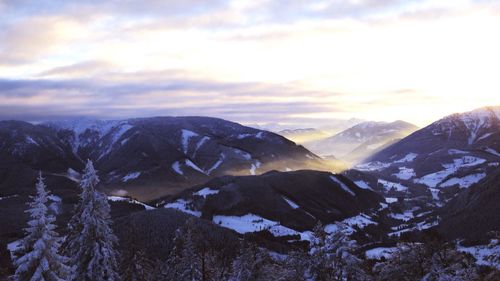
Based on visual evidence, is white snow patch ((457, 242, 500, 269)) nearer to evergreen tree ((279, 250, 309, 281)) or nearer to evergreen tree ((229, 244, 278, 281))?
evergreen tree ((279, 250, 309, 281))

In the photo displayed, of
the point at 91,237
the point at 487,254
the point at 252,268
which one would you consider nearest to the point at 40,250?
the point at 91,237

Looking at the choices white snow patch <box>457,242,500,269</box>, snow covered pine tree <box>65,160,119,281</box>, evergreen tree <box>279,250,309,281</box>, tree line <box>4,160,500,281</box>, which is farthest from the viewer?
white snow patch <box>457,242,500,269</box>

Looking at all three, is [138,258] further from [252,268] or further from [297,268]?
[297,268]

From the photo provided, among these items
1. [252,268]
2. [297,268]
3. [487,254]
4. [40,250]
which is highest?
[40,250]

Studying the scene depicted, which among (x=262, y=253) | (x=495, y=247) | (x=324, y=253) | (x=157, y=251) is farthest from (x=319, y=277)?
(x=157, y=251)

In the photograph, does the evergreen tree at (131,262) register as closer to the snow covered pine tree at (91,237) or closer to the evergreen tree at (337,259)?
the snow covered pine tree at (91,237)

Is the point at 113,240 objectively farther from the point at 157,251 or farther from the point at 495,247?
the point at 157,251

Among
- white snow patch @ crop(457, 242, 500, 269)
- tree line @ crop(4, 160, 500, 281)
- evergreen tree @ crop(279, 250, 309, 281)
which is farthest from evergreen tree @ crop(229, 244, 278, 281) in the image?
white snow patch @ crop(457, 242, 500, 269)
